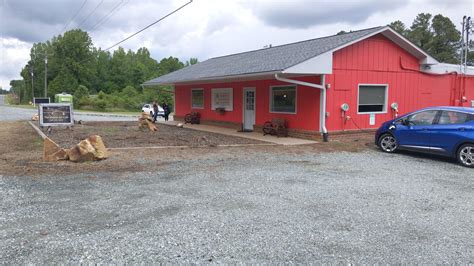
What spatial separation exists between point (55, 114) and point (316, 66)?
1156cm

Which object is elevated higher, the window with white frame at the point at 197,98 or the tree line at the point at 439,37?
the tree line at the point at 439,37

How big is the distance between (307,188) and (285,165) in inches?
91.2

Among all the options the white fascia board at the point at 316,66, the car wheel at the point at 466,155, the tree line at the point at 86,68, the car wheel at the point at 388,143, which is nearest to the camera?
the car wheel at the point at 466,155

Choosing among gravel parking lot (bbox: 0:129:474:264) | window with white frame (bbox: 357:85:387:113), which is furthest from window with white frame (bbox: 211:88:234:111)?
gravel parking lot (bbox: 0:129:474:264)

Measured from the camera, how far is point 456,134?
923cm

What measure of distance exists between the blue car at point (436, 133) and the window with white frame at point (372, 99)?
10.6 ft

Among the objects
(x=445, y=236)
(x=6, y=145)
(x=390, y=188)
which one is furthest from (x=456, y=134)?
(x=6, y=145)

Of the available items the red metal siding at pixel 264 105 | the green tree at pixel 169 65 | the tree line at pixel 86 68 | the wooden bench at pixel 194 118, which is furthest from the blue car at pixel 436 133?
the green tree at pixel 169 65

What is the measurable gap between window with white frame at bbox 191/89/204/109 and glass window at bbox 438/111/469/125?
1393cm

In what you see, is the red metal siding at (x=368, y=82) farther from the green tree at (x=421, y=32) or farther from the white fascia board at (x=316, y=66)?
the green tree at (x=421, y=32)

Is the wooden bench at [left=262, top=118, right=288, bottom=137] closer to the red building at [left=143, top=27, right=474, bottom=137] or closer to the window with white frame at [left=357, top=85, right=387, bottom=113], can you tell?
the red building at [left=143, top=27, right=474, bottom=137]

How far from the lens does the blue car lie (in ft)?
29.9

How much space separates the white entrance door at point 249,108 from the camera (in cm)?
1727

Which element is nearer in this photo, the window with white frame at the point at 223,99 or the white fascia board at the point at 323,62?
the white fascia board at the point at 323,62
